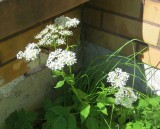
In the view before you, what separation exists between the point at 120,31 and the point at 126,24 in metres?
0.06

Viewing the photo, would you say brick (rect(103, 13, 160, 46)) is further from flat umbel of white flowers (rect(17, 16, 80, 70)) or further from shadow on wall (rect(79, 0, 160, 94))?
flat umbel of white flowers (rect(17, 16, 80, 70))

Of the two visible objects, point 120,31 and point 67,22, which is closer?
point 67,22

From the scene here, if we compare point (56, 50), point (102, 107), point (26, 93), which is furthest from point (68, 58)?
point (26, 93)

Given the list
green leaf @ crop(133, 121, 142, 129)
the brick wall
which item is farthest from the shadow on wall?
green leaf @ crop(133, 121, 142, 129)

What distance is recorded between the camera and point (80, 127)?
137 centimetres

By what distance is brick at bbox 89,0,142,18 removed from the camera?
146cm

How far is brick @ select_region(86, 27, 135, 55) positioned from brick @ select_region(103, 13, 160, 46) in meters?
0.04

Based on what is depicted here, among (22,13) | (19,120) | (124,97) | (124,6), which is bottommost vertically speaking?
(19,120)

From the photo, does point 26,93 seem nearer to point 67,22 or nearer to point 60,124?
point 60,124

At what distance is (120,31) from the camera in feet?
5.17

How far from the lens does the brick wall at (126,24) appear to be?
145 cm

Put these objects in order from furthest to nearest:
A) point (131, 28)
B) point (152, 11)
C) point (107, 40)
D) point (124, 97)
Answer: point (107, 40)
point (131, 28)
point (152, 11)
point (124, 97)

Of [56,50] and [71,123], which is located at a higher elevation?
[56,50]

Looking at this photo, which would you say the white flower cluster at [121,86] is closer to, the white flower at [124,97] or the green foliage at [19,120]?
the white flower at [124,97]
